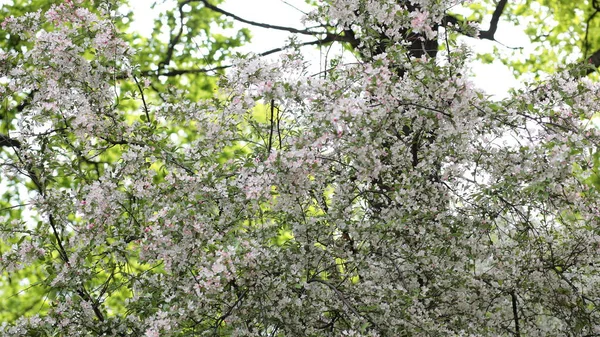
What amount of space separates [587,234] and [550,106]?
950 millimetres

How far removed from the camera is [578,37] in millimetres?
9359

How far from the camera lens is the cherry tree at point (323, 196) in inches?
135

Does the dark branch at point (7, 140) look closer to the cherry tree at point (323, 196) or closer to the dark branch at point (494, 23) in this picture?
the cherry tree at point (323, 196)

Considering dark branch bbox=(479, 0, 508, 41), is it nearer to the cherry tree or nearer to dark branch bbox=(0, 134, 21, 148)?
the cherry tree

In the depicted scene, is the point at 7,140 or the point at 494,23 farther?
the point at 494,23

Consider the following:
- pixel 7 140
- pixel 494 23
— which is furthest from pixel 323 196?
pixel 494 23

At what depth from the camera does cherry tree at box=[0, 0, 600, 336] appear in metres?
3.44

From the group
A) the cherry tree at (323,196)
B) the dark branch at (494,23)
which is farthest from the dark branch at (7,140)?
the dark branch at (494,23)

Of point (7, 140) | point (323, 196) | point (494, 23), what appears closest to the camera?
point (323, 196)

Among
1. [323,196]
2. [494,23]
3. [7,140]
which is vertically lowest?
[323,196]

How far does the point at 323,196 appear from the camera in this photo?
420 centimetres

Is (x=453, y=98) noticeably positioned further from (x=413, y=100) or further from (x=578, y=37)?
(x=578, y=37)

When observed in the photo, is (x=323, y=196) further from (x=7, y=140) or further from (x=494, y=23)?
(x=494, y=23)

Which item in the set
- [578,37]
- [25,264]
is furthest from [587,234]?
[578,37]
